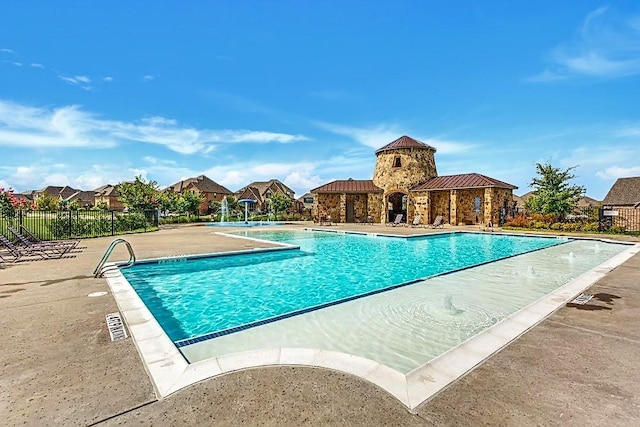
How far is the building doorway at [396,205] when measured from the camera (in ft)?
100

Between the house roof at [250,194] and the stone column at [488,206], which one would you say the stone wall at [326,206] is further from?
the house roof at [250,194]

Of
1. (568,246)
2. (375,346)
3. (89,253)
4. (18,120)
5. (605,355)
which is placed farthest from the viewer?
(18,120)

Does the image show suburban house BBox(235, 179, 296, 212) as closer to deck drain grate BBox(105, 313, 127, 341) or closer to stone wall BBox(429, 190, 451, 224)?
stone wall BBox(429, 190, 451, 224)

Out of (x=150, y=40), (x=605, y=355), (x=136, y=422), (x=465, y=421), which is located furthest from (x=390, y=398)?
(x=150, y=40)

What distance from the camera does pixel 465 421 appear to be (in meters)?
2.23

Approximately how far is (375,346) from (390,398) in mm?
2001

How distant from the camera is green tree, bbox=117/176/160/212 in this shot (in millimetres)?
22922

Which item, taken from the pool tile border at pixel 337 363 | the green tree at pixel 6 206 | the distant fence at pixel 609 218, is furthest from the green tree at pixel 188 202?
the pool tile border at pixel 337 363

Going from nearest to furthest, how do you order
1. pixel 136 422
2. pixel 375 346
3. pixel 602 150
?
1. pixel 136 422
2. pixel 375 346
3. pixel 602 150

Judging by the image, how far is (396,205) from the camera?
32.3 metres

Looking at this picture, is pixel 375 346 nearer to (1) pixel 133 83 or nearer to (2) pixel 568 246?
(2) pixel 568 246

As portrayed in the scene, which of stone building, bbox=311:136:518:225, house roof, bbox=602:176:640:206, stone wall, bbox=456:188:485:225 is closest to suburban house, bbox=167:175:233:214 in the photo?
stone building, bbox=311:136:518:225

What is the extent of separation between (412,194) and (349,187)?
5954mm

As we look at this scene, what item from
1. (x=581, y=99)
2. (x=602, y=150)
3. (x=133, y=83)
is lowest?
(x=602, y=150)
